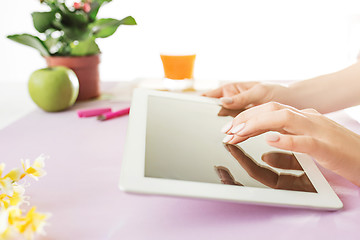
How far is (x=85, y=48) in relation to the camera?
1075 millimetres

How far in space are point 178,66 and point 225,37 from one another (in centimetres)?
192

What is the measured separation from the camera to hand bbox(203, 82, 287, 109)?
0.85m

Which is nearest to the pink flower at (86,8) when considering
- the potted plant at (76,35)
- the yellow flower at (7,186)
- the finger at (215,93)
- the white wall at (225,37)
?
the potted plant at (76,35)

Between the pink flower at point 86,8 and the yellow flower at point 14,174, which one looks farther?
the pink flower at point 86,8

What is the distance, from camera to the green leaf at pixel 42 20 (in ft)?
3.36

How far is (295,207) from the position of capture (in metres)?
0.51

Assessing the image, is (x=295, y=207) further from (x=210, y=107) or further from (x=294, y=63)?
(x=294, y=63)

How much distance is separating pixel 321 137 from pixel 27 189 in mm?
461

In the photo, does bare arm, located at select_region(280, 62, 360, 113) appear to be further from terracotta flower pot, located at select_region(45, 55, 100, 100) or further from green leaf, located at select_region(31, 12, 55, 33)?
green leaf, located at select_region(31, 12, 55, 33)

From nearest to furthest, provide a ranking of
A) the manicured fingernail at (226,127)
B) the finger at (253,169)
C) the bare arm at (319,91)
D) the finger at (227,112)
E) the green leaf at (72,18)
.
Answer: the finger at (253,169), the manicured fingernail at (226,127), the finger at (227,112), the bare arm at (319,91), the green leaf at (72,18)

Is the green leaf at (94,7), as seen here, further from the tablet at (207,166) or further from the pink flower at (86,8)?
the tablet at (207,166)

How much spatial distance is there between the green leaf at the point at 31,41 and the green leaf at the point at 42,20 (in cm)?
3

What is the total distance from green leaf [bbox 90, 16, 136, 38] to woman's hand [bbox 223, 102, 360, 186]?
0.59m

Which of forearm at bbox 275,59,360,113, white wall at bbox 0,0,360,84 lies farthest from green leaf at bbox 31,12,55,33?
white wall at bbox 0,0,360,84
